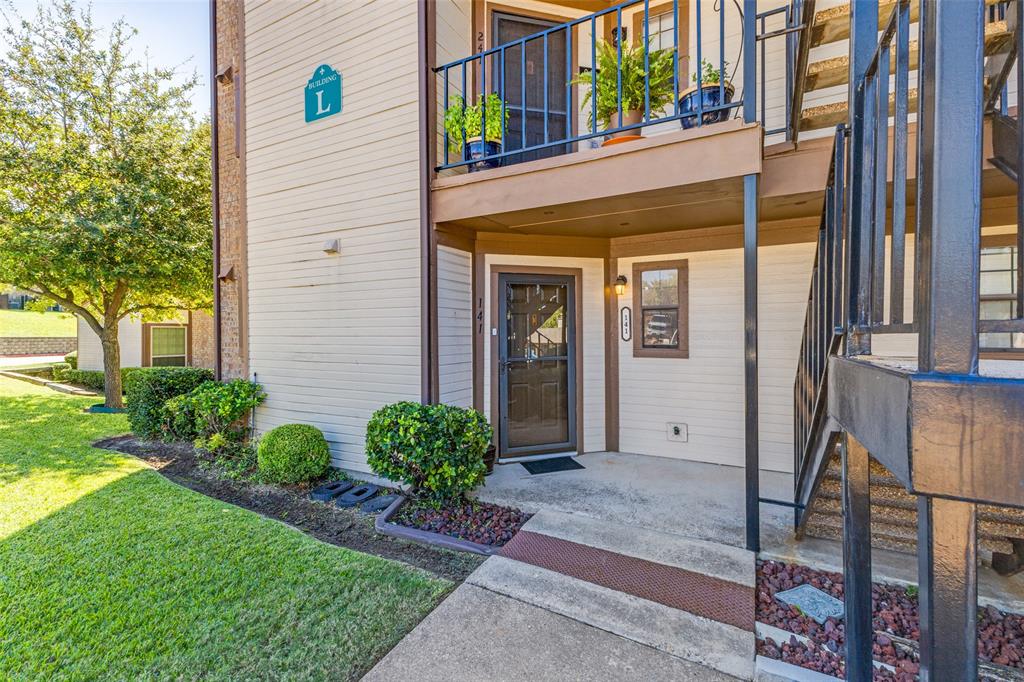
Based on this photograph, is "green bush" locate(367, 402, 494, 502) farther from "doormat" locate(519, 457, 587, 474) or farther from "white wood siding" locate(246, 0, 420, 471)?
"doormat" locate(519, 457, 587, 474)

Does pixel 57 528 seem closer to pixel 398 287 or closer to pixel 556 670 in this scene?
pixel 398 287

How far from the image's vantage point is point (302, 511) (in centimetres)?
405

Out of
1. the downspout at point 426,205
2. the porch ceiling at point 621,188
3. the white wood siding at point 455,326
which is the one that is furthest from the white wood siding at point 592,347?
the downspout at point 426,205

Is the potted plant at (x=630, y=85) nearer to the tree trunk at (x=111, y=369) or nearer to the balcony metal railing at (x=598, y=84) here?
the balcony metal railing at (x=598, y=84)

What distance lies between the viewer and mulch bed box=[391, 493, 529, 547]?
3.40 meters

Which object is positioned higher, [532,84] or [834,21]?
[532,84]

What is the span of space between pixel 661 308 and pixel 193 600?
4.76m

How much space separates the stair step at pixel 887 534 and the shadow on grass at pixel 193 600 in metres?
2.57

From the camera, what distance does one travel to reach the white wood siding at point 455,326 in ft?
14.6

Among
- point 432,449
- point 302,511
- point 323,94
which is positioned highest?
point 323,94

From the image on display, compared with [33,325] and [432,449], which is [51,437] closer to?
[432,449]

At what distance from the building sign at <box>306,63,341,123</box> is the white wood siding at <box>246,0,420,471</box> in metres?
0.09

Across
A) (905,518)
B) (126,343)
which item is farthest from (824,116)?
(126,343)

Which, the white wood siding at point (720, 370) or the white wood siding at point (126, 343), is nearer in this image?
the white wood siding at point (720, 370)
